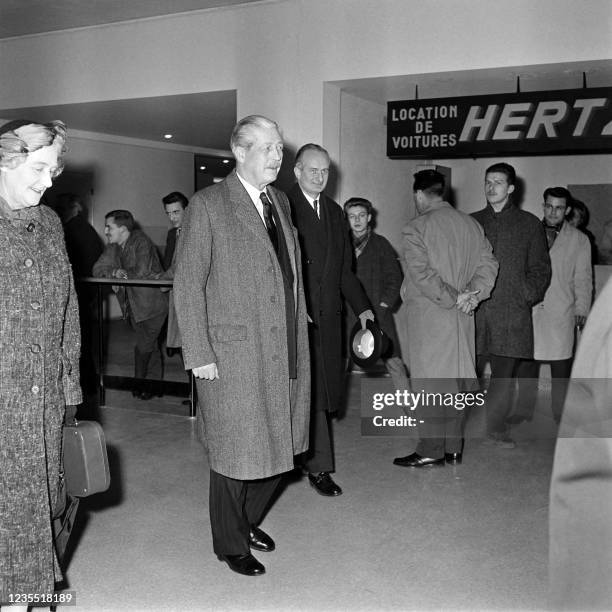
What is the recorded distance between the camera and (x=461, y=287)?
4773 mm

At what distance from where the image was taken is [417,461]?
192 inches

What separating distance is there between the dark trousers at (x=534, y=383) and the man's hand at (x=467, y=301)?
4.26 feet

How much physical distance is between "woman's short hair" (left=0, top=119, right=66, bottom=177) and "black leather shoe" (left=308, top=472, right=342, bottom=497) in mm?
2454

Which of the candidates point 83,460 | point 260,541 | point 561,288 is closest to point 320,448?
point 260,541

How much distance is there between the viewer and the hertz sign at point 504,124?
20.3 ft

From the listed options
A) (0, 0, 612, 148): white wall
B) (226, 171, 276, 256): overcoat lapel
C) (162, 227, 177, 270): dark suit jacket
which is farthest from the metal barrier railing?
(226, 171, 276, 256): overcoat lapel

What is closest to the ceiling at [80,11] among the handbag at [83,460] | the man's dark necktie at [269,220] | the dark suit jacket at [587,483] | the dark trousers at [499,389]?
the dark trousers at [499,389]

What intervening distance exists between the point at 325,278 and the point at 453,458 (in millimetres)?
1442

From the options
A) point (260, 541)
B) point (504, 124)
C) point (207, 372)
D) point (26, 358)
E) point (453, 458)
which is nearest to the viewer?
point (26, 358)

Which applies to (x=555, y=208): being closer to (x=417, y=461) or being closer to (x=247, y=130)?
(x=417, y=461)

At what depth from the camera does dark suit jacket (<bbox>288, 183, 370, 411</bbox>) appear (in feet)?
14.1

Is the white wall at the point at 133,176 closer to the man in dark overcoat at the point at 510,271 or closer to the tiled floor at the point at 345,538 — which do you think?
the tiled floor at the point at 345,538

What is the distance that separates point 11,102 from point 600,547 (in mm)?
8688

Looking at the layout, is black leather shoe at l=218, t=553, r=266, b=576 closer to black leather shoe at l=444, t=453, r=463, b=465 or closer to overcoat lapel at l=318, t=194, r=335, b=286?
overcoat lapel at l=318, t=194, r=335, b=286
